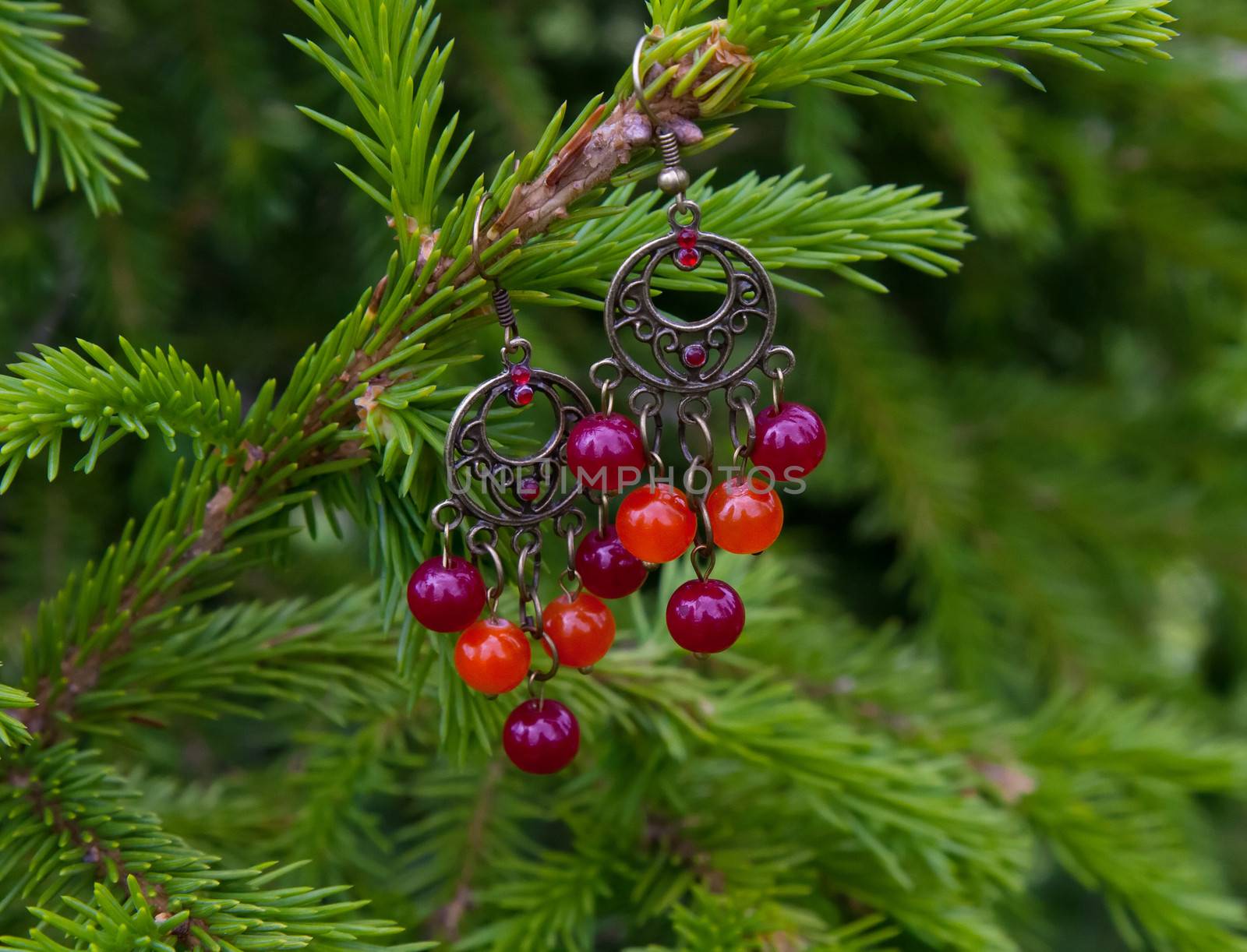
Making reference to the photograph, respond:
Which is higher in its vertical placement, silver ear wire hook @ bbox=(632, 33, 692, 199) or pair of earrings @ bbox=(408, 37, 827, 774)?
silver ear wire hook @ bbox=(632, 33, 692, 199)

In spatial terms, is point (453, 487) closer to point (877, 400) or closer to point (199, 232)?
point (877, 400)

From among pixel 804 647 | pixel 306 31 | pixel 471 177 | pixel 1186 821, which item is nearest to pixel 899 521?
pixel 804 647

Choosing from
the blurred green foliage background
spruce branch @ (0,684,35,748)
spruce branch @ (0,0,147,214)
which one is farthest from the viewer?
the blurred green foliage background

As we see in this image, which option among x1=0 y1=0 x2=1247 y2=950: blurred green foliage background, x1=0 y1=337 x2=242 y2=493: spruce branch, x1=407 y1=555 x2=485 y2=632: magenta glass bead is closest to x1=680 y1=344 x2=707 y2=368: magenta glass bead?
x1=407 y1=555 x2=485 y2=632: magenta glass bead

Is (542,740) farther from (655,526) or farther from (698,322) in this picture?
(698,322)

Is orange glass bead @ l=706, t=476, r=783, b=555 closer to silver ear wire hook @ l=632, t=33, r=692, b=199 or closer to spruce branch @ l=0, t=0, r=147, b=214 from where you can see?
silver ear wire hook @ l=632, t=33, r=692, b=199

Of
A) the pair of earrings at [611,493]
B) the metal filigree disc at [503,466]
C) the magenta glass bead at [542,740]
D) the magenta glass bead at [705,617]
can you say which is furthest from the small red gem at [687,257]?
the magenta glass bead at [542,740]

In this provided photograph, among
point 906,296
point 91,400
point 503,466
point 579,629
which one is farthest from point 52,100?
point 906,296
